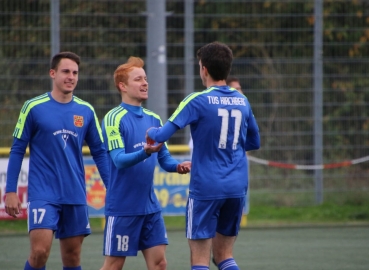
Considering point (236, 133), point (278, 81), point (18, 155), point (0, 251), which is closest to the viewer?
point (236, 133)

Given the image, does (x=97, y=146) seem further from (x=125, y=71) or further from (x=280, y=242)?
(x=280, y=242)

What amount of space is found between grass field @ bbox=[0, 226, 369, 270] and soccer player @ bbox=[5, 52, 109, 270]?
245cm

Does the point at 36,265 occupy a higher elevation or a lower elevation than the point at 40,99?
lower

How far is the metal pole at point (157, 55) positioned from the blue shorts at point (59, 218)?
19.9ft

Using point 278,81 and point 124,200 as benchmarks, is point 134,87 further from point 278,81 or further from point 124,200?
point 278,81

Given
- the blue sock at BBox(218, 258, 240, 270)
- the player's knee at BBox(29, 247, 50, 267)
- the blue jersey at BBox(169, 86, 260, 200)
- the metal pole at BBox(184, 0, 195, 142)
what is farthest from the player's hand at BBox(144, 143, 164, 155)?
the metal pole at BBox(184, 0, 195, 142)

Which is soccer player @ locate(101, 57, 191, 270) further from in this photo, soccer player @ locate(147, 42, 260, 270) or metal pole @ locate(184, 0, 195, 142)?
metal pole @ locate(184, 0, 195, 142)

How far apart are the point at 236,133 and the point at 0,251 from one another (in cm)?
501

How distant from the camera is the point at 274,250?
402 inches

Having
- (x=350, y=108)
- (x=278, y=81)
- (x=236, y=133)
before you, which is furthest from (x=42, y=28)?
(x=236, y=133)

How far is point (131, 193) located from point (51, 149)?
28.4 inches

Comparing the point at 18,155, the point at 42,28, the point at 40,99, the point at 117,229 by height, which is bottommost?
the point at 117,229

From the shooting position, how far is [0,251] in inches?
400

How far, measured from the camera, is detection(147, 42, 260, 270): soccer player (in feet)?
19.5
